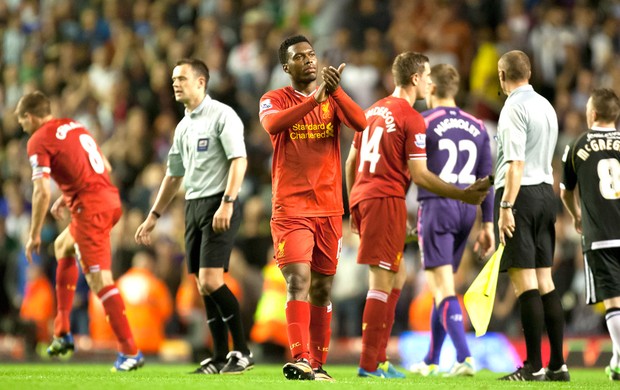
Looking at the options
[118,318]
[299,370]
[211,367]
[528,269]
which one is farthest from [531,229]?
[118,318]

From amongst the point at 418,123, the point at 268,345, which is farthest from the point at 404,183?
the point at 268,345

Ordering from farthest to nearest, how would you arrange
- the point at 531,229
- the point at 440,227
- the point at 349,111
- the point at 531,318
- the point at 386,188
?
1. the point at 440,227
2. the point at 386,188
3. the point at 531,229
4. the point at 531,318
5. the point at 349,111

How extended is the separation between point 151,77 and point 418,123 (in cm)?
1105

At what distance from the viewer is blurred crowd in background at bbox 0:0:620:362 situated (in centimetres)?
1534

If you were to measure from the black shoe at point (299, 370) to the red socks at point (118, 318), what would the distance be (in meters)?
2.95

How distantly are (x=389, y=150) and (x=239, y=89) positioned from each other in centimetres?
942

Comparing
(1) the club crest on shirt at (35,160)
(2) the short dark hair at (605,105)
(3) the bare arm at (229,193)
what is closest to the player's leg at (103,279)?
(1) the club crest on shirt at (35,160)

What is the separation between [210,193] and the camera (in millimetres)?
10203

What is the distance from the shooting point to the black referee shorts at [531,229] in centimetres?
916

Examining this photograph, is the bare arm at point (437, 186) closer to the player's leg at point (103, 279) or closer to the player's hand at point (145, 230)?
the player's hand at point (145, 230)

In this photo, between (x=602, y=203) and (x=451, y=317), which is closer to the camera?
(x=602, y=203)

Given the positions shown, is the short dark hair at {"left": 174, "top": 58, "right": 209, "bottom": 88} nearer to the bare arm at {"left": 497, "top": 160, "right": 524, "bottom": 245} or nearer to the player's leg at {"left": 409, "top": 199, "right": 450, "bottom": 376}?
the player's leg at {"left": 409, "top": 199, "right": 450, "bottom": 376}

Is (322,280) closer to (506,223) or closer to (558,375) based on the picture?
(506,223)

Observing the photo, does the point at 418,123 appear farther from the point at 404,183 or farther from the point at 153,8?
the point at 153,8
